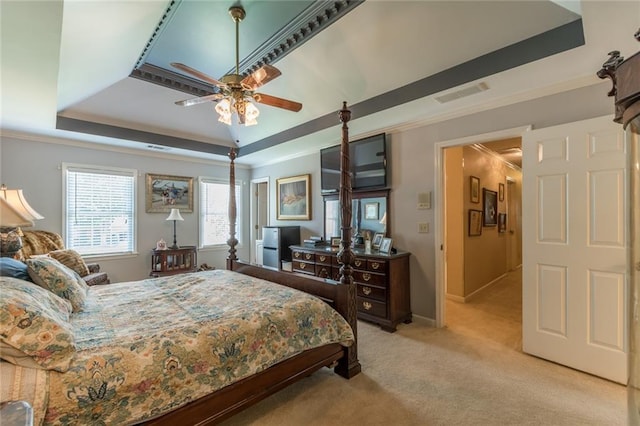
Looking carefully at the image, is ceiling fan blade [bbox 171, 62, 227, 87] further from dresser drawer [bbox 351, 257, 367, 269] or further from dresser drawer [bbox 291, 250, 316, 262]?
dresser drawer [bbox 291, 250, 316, 262]

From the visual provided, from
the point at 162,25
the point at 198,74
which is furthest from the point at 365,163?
the point at 162,25

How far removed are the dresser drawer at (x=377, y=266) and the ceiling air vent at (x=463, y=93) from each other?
183cm

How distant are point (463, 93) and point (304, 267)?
297 centimetres

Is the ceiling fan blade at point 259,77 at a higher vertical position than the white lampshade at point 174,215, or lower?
higher

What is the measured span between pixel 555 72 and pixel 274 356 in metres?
3.12

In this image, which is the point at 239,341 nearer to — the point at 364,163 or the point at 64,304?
the point at 64,304

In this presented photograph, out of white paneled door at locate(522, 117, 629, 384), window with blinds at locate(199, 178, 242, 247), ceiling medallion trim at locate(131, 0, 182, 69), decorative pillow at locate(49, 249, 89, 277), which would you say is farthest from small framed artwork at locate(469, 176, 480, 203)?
decorative pillow at locate(49, 249, 89, 277)

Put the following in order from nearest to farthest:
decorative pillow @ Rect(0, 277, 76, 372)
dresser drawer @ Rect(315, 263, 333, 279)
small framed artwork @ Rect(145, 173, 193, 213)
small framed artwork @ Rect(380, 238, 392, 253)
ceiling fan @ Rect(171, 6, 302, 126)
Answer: decorative pillow @ Rect(0, 277, 76, 372) < ceiling fan @ Rect(171, 6, 302, 126) < small framed artwork @ Rect(380, 238, 392, 253) < dresser drawer @ Rect(315, 263, 333, 279) < small framed artwork @ Rect(145, 173, 193, 213)

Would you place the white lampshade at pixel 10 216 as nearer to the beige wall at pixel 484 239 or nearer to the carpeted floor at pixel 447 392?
the carpeted floor at pixel 447 392

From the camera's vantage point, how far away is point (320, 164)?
4.78 m

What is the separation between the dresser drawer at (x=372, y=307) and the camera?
3.30 metres

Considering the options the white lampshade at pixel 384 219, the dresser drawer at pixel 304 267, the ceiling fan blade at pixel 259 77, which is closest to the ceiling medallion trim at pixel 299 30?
the ceiling fan blade at pixel 259 77

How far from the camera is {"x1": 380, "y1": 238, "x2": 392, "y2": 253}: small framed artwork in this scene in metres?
3.57

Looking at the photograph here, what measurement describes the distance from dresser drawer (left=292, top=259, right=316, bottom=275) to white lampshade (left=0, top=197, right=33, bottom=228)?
11.1 feet
